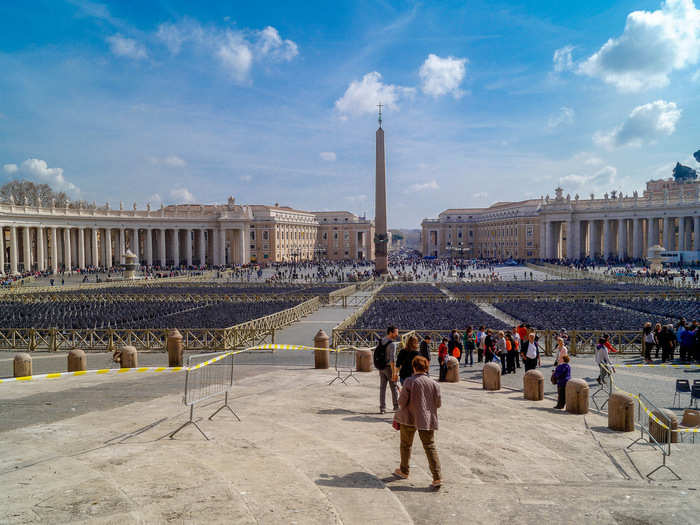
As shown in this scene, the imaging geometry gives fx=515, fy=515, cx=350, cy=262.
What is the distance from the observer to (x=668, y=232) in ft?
318

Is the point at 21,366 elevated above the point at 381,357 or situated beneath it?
situated beneath

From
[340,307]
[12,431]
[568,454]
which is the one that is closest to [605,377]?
[568,454]

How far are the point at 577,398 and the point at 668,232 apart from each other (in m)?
103

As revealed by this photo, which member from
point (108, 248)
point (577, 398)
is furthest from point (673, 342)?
point (108, 248)

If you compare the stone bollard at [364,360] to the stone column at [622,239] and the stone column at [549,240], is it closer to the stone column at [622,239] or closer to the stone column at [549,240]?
the stone column at [622,239]

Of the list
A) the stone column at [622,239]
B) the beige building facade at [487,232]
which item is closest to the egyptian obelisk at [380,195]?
the stone column at [622,239]

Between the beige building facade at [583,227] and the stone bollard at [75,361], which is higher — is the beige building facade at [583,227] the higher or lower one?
the higher one

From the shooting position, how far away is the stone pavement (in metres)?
5.54

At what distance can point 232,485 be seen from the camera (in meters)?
6.09

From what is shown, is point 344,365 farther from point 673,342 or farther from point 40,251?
point 40,251

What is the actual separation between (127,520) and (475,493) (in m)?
3.87

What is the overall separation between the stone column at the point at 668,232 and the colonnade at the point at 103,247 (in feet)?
273

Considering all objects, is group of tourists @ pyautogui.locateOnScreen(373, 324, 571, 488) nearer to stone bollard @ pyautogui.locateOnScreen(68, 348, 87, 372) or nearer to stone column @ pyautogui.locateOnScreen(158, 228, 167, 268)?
stone bollard @ pyautogui.locateOnScreen(68, 348, 87, 372)

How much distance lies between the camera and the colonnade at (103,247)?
80.7 m
